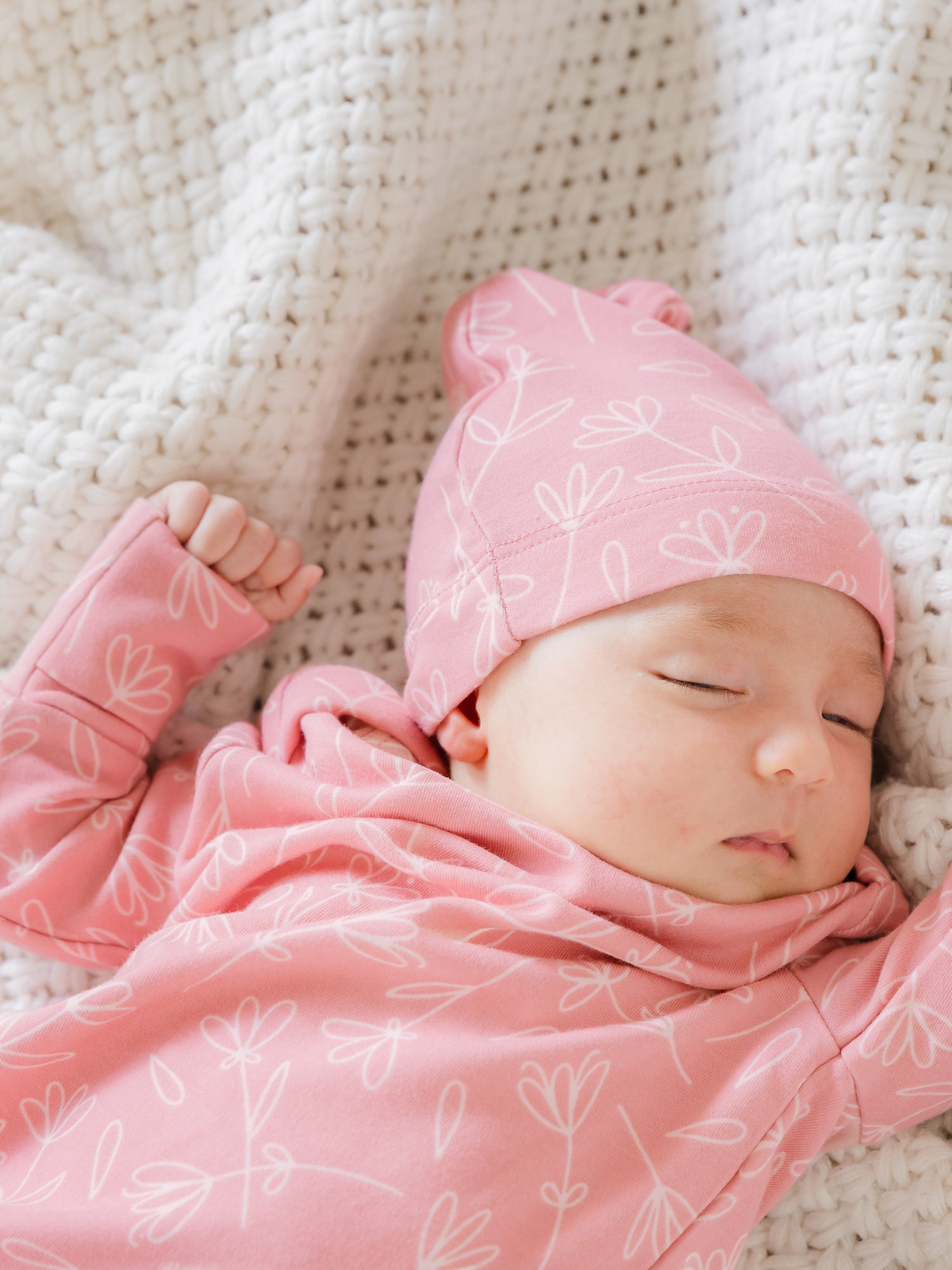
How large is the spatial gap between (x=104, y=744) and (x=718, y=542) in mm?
653

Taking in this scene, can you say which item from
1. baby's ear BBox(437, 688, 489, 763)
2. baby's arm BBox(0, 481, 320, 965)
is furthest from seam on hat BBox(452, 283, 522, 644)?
baby's arm BBox(0, 481, 320, 965)

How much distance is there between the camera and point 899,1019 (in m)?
0.96

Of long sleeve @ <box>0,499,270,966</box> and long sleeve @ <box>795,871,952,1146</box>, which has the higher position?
long sleeve @ <box>0,499,270,966</box>

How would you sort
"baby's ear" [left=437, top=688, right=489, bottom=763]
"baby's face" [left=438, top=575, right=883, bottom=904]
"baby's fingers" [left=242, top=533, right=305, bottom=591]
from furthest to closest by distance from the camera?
1. "baby's fingers" [left=242, top=533, right=305, bottom=591]
2. "baby's ear" [left=437, top=688, right=489, bottom=763]
3. "baby's face" [left=438, top=575, right=883, bottom=904]

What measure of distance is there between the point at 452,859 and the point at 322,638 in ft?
1.34

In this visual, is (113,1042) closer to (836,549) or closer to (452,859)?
(452,859)

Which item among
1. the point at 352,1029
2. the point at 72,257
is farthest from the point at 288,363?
the point at 352,1029

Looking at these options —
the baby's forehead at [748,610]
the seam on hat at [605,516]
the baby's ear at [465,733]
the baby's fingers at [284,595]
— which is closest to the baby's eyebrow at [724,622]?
the baby's forehead at [748,610]

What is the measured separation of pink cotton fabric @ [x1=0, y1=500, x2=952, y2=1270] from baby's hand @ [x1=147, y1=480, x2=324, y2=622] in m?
0.14

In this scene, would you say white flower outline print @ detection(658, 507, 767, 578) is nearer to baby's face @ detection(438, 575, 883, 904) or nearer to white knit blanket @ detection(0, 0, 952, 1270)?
baby's face @ detection(438, 575, 883, 904)

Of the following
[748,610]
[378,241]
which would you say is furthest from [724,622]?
[378,241]

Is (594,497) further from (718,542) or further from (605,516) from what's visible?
(718,542)

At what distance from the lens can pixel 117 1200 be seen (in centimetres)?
87

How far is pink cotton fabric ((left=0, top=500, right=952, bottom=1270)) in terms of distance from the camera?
87cm
